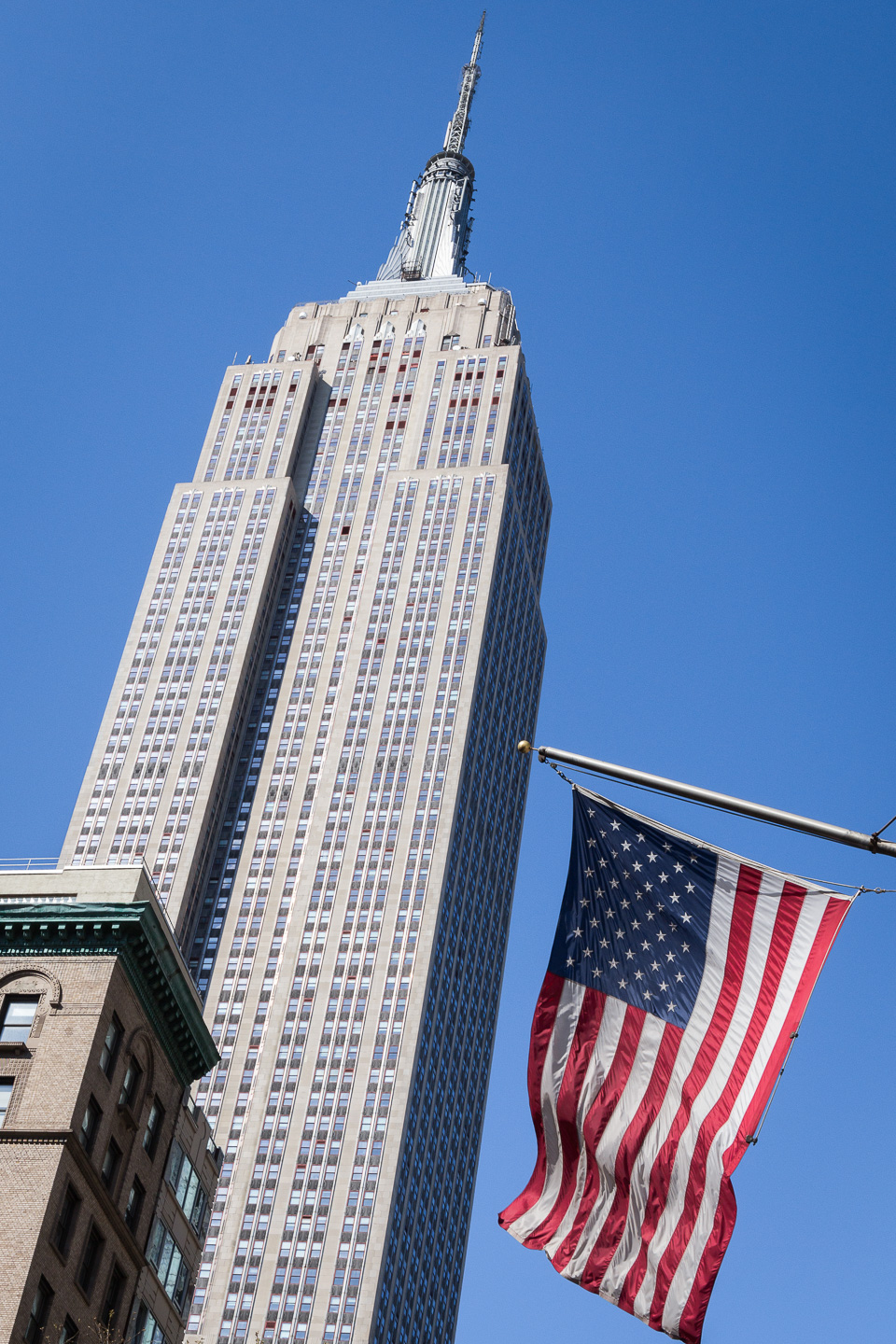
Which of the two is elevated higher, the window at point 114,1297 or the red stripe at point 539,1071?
the window at point 114,1297

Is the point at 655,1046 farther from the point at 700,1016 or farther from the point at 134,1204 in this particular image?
the point at 134,1204

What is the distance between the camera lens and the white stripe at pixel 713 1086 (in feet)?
107

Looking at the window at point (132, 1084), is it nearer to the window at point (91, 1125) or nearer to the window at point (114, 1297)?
the window at point (91, 1125)

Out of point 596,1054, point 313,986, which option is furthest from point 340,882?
Result: point 596,1054

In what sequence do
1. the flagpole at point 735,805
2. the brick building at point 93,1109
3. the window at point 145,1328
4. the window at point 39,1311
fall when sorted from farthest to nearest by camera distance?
the window at point 145,1328 < the brick building at point 93,1109 < the window at point 39,1311 < the flagpole at point 735,805

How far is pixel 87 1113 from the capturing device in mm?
60062

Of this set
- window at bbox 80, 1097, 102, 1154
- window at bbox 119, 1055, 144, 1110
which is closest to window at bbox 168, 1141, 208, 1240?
window at bbox 119, 1055, 144, 1110

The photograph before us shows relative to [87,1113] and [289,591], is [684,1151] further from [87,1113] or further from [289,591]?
[289,591]

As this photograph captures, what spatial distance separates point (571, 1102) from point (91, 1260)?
30.7 m

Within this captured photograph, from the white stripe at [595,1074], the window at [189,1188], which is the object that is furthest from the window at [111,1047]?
the white stripe at [595,1074]

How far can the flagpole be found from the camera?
27.6 m

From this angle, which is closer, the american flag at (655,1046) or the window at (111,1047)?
the american flag at (655,1046)

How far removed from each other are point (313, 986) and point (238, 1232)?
22.0 m

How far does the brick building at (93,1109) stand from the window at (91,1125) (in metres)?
0.04
